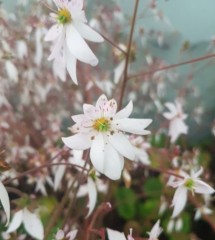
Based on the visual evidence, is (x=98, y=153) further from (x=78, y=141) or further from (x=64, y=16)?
(x=64, y=16)

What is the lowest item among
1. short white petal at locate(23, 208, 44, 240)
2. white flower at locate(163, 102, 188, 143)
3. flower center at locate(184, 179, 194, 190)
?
short white petal at locate(23, 208, 44, 240)

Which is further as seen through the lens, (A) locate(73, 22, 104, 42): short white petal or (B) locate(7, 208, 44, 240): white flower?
(B) locate(7, 208, 44, 240): white flower

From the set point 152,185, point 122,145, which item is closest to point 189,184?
point 122,145

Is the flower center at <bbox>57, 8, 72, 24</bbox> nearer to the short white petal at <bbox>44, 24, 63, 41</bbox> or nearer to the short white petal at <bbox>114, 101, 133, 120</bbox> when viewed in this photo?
the short white petal at <bbox>44, 24, 63, 41</bbox>

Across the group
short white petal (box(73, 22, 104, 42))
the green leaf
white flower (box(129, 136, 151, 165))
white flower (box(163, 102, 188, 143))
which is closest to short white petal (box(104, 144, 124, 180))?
short white petal (box(73, 22, 104, 42))

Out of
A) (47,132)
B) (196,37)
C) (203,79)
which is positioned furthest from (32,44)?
(203,79)

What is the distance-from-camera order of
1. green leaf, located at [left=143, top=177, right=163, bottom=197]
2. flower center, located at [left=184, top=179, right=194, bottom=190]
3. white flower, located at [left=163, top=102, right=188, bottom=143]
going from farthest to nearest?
green leaf, located at [left=143, top=177, right=163, bottom=197] → white flower, located at [left=163, top=102, right=188, bottom=143] → flower center, located at [left=184, top=179, right=194, bottom=190]

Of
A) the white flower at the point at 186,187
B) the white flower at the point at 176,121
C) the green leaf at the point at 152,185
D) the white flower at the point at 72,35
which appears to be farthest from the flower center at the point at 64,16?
the green leaf at the point at 152,185
